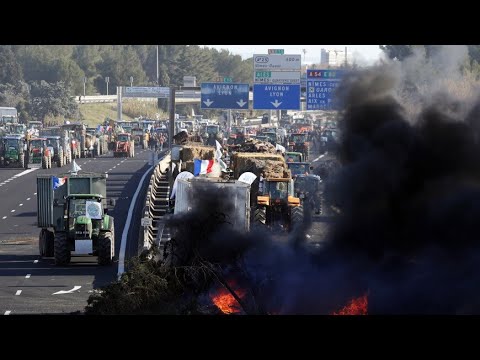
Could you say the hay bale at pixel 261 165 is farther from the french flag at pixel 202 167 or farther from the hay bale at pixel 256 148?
the hay bale at pixel 256 148

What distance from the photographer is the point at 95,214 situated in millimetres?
34469

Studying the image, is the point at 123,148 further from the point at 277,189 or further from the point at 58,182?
the point at 58,182

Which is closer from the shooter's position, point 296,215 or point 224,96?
point 296,215

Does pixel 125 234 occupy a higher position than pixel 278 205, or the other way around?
pixel 278 205

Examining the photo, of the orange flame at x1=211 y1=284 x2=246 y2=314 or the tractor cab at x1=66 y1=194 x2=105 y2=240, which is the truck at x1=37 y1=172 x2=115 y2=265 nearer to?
the tractor cab at x1=66 y1=194 x2=105 y2=240

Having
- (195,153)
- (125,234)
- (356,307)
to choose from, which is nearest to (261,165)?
(125,234)

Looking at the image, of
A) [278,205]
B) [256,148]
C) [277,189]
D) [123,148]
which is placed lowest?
[278,205]

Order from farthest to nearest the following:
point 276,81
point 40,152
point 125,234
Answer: point 40,152, point 276,81, point 125,234

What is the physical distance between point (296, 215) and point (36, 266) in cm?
935

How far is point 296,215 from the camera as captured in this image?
39.0 m

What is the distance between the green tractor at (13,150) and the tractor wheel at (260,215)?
39.0m
